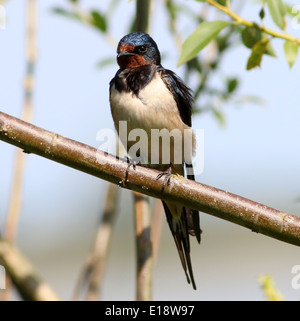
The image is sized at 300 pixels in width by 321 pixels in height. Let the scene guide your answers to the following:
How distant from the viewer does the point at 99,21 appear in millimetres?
2674

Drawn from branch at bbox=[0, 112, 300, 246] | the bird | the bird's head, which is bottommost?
branch at bbox=[0, 112, 300, 246]

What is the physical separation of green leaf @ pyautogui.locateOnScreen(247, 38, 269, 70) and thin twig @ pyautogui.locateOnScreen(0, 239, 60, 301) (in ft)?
2.99

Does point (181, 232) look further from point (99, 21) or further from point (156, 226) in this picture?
point (99, 21)

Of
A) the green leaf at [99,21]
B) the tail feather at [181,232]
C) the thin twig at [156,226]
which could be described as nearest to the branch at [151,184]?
the thin twig at [156,226]

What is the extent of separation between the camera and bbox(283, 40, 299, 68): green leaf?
6.57 feet

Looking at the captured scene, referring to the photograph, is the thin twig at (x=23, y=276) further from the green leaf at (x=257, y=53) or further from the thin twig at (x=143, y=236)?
the green leaf at (x=257, y=53)

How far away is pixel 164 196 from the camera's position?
7.11ft

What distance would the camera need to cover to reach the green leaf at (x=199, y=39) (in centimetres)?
203

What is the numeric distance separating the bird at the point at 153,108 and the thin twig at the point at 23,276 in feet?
2.53

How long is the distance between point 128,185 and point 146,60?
1.12 meters

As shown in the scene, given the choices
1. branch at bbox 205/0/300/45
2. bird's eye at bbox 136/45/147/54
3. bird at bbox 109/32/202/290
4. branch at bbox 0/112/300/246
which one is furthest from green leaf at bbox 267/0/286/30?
bird's eye at bbox 136/45/147/54

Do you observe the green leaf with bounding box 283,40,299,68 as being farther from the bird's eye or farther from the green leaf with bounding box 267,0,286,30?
the bird's eye
